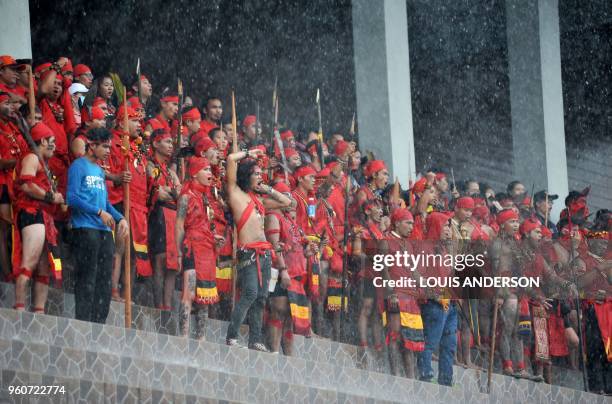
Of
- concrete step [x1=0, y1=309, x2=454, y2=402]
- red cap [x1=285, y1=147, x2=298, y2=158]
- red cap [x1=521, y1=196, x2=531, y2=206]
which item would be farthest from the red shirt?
red cap [x1=521, y1=196, x2=531, y2=206]

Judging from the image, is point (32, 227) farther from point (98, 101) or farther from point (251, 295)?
point (251, 295)

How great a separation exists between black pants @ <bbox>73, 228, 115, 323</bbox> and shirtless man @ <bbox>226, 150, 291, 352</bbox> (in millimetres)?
1288

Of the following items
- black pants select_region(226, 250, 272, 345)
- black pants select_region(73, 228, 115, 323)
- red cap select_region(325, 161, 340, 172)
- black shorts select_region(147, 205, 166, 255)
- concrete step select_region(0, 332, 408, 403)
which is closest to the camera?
concrete step select_region(0, 332, 408, 403)

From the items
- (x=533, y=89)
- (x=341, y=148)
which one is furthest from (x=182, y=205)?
(x=533, y=89)

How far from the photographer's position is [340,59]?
19.2m

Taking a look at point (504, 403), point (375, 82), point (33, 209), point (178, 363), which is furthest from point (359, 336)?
point (375, 82)

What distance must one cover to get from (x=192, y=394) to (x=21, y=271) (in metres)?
1.43

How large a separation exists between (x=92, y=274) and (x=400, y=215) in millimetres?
4102

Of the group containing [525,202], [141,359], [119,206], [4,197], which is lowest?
[141,359]

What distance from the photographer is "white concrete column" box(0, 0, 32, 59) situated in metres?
12.4

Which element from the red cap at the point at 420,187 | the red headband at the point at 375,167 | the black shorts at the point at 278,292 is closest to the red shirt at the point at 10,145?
the black shorts at the point at 278,292

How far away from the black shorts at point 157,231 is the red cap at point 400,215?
112 inches

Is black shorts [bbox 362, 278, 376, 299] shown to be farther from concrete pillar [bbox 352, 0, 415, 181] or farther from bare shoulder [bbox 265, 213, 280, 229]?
concrete pillar [bbox 352, 0, 415, 181]

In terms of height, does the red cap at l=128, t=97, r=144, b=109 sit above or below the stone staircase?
above
